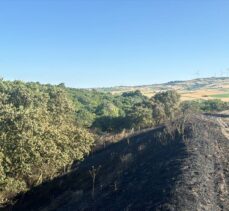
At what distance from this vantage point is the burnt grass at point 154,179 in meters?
27.4

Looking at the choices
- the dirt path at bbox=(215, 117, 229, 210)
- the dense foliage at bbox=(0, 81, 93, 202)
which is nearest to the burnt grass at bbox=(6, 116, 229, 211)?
the dirt path at bbox=(215, 117, 229, 210)

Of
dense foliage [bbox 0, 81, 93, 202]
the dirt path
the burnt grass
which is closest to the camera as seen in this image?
the dirt path

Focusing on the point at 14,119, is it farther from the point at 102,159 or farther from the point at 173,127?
the point at 173,127

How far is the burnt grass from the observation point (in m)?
27.4

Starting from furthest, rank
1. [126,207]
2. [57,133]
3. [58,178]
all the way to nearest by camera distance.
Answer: [58,178], [57,133], [126,207]

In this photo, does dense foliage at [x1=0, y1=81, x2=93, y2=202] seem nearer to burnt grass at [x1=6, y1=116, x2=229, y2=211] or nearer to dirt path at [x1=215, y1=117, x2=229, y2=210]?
burnt grass at [x1=6, y1=116, x2=229, y2=211]

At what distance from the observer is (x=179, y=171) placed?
31938 mm

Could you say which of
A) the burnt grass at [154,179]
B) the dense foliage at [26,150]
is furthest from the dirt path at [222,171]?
Result: the dense foliage at [26,150]

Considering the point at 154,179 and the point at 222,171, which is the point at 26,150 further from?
the point at 222,171

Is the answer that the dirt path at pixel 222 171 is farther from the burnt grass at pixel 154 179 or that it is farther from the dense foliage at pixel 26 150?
the dense foliage at pixel 26 150

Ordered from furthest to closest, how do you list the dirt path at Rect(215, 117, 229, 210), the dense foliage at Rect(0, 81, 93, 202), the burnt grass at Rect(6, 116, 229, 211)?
1. the dense foliage at Rect(0, 81, 93, 202)
2. the burnt grass at Rect(6, 116, 229, 211)
3. the dirt path at Rect(215, 117, 229, 210)

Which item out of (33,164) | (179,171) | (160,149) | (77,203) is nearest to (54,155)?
(33,164)

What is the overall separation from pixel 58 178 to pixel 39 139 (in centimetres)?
858

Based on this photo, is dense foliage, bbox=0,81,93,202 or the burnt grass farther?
dense foliage, bbox=0,81,93,202
